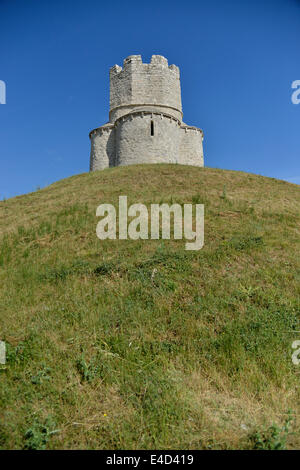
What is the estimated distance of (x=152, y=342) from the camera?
4.37 metres

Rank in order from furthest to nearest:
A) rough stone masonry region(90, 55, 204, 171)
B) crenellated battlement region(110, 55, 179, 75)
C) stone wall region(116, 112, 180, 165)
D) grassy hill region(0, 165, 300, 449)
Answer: crenellated battlement region(110, 55, 179, 75)
rough stone masonry region(90, 55, 204, 171)
stone wall region(116, 112, 180, 165)
grassy hill region(0, 165, 300, 449)

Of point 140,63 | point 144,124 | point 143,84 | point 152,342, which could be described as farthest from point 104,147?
point 152,342

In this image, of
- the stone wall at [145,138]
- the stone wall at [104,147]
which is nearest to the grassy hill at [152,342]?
the stone wall at [145,138]

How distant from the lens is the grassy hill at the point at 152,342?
297 cm

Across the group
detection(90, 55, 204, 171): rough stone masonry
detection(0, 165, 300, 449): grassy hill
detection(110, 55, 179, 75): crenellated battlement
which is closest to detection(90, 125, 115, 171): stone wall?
detection(90, 55, 204, 171): rough stone masonry

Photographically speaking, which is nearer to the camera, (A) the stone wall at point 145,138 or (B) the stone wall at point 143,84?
(A) the stone wall at point 145,138

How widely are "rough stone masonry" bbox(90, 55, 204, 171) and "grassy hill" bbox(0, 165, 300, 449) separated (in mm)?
22005

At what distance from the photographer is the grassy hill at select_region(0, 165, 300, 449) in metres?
2.97

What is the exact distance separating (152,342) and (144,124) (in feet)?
92.9

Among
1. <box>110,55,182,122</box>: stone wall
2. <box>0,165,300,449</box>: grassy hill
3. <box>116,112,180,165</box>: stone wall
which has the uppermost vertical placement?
<box>110,55,182,122</box>: stone wall

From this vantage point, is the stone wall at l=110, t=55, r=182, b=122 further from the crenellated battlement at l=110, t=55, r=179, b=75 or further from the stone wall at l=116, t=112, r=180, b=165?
the stone wall at l=116, t=112, r=180, b=165

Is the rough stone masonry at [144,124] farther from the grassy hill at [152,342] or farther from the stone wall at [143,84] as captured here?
the grassy hill at [152,342]

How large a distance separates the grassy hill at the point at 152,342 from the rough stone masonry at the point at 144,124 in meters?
22.0
